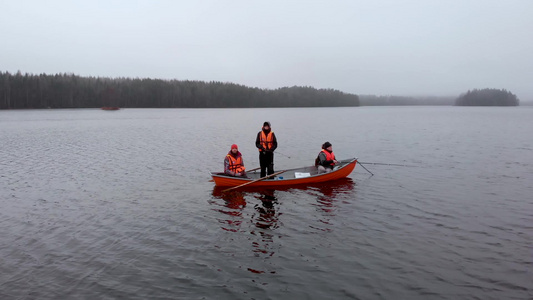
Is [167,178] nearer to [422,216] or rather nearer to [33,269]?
[33,269]

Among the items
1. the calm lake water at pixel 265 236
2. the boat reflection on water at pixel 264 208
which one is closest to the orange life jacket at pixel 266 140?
the boat reflection on water at pixel 264 208

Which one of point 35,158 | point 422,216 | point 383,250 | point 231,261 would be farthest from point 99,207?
point 35,158

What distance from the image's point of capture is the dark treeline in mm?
114562

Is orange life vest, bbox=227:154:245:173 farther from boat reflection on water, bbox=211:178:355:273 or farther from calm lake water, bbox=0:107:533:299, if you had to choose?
calm lake water, bbox=0:107:533:299

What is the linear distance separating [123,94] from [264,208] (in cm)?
13730

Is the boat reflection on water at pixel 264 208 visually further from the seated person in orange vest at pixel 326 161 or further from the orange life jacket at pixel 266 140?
the orange life jacket at pixel 266 140

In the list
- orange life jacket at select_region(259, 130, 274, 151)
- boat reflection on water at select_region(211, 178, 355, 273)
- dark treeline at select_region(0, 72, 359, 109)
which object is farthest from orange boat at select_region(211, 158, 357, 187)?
dark treeline at select_region(0, 72, 359, 109)

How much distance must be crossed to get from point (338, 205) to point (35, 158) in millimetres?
20731

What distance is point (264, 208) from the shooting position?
12992mm

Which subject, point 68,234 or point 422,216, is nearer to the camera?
point 68,234

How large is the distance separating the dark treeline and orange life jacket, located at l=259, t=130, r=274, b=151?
121188 millimetres

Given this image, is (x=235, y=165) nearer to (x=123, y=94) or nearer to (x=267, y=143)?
(x=267, y=143)

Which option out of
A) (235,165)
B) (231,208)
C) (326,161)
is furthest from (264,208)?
(326,161)

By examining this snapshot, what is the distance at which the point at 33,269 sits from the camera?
26.6 ft
